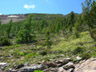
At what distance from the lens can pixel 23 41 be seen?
46.0 metres

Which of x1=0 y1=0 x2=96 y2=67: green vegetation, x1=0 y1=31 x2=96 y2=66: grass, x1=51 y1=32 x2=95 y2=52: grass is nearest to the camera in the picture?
x1=0 y1=31 x2=96 y2=66: grass

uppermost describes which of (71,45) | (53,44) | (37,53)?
(37,53)

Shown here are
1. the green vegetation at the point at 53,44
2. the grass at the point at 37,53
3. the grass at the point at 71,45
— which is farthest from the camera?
the grass at the point at 71,45

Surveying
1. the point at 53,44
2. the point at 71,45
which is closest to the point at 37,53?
the point at 71,45

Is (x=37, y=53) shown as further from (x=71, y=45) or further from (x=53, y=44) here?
(x=53, y=44)

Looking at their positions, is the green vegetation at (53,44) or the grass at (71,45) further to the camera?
the grass at (71,45)

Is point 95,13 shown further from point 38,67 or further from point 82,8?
point 38,67

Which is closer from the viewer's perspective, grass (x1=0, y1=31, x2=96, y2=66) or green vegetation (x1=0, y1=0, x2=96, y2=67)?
grass (x1=0, y1=31, x2=96, y2=66)

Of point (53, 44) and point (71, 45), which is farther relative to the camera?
point (53, 44)

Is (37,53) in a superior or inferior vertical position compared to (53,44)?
superior

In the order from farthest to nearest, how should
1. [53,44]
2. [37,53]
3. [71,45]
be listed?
[53,44]
[71,45]
[37,53]

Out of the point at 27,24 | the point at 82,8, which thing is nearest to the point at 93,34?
the point at 82,8

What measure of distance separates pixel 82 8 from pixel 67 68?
22.2m

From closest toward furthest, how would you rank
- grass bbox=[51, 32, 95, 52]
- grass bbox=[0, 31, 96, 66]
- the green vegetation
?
grass bbox=[0, 31, 96, 66] → the green vegetation → grass bbox=[51, 32, 95, 52]
